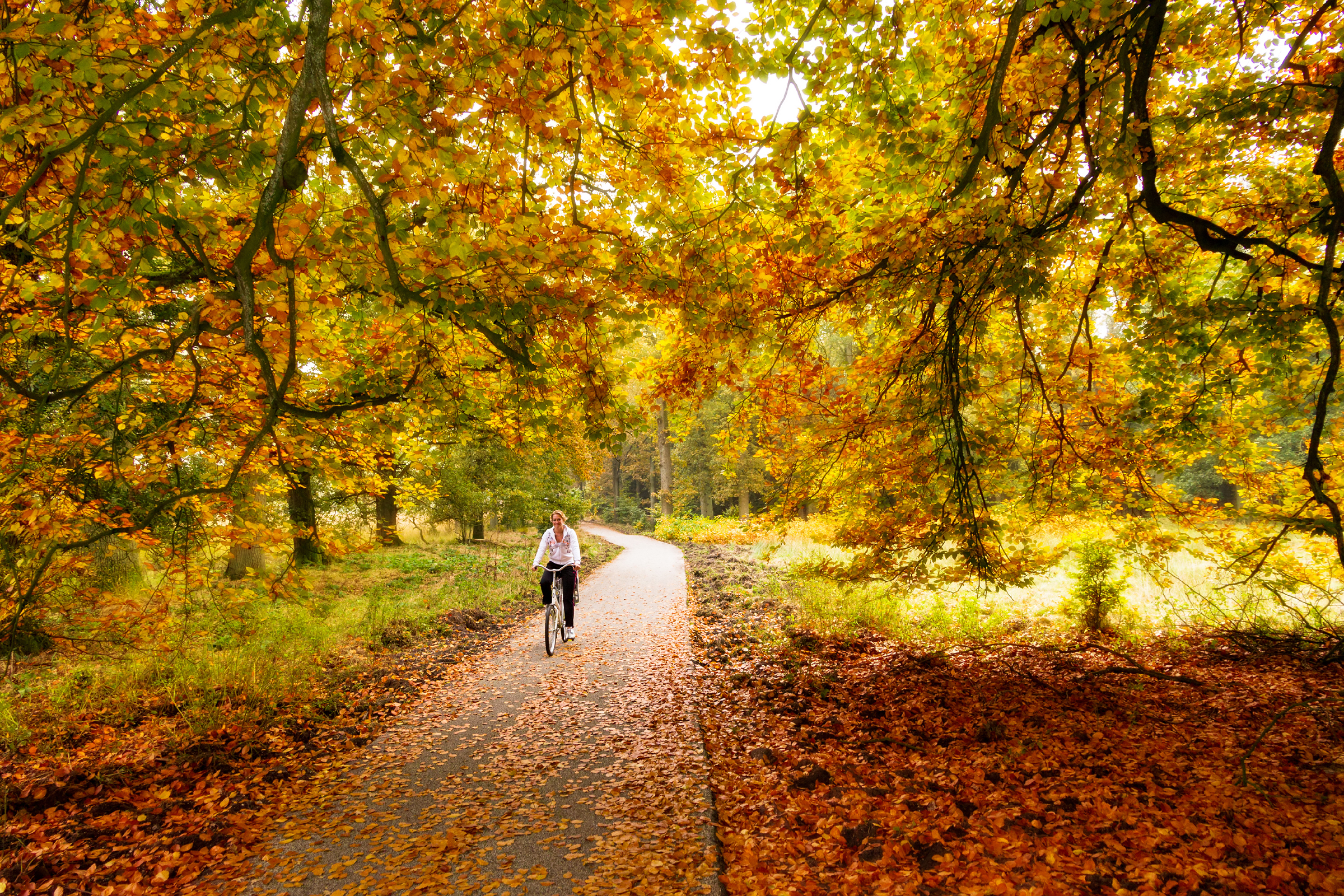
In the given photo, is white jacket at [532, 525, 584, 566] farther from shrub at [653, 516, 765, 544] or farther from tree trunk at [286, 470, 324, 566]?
shrub at [653, 516, 765, 544]

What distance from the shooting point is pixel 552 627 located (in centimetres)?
812

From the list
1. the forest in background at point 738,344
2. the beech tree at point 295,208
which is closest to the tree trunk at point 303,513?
the forest in background at point 738,344

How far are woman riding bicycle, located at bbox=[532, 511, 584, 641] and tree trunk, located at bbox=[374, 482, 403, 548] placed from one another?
835cm

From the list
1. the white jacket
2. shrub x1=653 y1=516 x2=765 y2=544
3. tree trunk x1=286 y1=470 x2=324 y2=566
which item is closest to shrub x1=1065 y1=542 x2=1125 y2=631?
the white jacket

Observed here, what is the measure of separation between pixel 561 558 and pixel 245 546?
3669 millimetres

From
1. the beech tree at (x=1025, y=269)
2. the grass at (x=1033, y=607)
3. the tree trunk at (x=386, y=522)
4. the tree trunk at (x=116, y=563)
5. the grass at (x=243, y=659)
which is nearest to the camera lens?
the beech tree at (x=1025, y=269)

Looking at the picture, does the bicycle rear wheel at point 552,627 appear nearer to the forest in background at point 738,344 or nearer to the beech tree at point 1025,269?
the forest in background at point 738,344

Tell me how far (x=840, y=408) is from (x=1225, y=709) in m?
4.06

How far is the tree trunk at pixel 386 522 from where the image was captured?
1484 centimetres

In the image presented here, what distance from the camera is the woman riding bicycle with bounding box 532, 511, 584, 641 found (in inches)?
324

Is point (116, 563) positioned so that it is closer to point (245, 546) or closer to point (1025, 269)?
point (245, 546)

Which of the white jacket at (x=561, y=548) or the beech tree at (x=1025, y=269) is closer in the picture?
the beech tree at (x=1025, y=269)

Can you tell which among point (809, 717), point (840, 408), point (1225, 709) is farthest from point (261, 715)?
point (1225, 709)

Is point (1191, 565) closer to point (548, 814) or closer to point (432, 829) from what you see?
point (548, 814)
